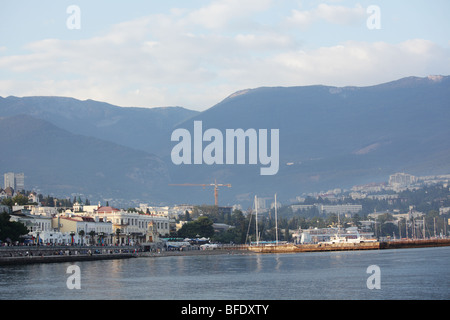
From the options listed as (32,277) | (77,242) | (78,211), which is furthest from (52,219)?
(32,277)

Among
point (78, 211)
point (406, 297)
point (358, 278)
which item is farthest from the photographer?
point (78, 211)

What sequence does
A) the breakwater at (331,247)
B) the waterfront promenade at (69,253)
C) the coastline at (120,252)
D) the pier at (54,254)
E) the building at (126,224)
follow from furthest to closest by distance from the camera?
the breakwater at (331,247)
the building at (126,224)
the coastline at (120,252)
the waterfront promenade at (69,253)
the pier at (54,254)

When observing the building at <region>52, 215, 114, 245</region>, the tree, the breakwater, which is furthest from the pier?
the tree

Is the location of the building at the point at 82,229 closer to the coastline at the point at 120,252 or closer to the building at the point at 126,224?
the building at the point at 126,224

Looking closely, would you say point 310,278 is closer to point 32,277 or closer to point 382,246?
point 32,277

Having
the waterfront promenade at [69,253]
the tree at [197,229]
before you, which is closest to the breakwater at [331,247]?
the waterfront promenade at [69,253]

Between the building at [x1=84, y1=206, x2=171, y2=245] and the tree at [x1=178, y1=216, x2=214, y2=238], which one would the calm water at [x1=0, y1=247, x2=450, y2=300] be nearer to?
the building at [x1=84, y1=206, x2=171, y2=245]

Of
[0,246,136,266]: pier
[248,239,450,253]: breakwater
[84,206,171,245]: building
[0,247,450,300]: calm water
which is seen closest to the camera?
[0,247,450,300]: calm water

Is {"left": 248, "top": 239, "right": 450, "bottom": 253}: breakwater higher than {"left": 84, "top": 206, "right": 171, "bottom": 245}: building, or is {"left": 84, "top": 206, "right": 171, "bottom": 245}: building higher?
{"left": 84, "top": 206, "right": 171, "bottom": 245}: building

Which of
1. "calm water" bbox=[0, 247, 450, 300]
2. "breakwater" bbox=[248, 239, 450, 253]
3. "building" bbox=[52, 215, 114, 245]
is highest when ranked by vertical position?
"building" bbox=[52, 215, 114, 245]

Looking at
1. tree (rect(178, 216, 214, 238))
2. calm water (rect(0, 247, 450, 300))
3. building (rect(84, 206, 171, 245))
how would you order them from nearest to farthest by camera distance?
calm water (rect(0, 247, 450, 300)), building (rect(84, 206, 171, 245)), tree (rect(178, 216, 214, 238))

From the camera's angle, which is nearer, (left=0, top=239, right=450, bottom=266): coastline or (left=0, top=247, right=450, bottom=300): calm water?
(left=0, top=247, right=450, bottom=300): calm water
